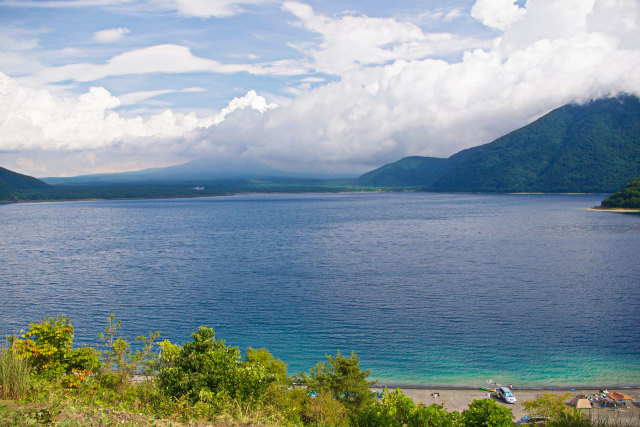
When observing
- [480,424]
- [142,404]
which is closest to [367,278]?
[480,424]

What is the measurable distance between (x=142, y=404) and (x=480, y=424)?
1126 cm

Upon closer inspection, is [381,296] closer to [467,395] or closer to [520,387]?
[520,387]

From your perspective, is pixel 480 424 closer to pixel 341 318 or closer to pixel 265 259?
pixel 341 318

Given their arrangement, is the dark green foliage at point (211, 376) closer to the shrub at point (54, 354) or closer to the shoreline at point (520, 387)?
the shrub at point (54, 354)

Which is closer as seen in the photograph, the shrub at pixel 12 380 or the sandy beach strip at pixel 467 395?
the shrub at pixel 12 380

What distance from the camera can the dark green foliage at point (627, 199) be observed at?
118 metres

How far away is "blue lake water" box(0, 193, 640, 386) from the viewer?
94.2ft

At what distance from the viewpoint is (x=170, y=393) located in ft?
43.4

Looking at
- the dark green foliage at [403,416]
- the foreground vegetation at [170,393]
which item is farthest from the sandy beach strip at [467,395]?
the dark green foliage at [403,416]

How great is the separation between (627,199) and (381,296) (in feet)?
382

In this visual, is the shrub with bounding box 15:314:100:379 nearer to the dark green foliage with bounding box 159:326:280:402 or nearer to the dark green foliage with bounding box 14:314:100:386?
the dark green foliage with bounding box 14:314:100:386

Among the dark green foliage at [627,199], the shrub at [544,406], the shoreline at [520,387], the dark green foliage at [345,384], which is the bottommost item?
the shoreline at [520,387]

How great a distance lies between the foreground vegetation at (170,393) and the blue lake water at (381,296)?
39.6 ft

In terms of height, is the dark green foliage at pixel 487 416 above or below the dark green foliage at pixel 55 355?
below
